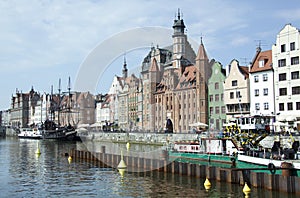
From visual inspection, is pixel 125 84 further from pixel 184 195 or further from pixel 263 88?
pixel 184 195

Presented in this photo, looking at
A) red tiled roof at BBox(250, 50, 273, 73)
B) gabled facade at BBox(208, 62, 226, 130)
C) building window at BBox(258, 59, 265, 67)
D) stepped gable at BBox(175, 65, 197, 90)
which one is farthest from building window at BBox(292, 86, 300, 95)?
stepped gable at BBox(175, 65, 197, 90)

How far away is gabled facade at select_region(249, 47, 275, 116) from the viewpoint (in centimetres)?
7650

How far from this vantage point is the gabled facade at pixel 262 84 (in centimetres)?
7650

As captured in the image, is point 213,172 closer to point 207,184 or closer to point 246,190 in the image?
point 207,184

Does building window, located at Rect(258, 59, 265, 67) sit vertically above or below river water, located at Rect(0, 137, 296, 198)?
above

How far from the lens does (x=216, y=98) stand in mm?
93812

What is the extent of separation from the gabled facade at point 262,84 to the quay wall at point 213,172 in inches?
1251

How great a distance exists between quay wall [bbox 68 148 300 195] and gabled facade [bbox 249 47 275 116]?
31.8 metres

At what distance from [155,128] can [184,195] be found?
8567 cm

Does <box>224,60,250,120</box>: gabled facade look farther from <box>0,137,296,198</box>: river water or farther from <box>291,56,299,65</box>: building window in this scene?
<box>0,137,296,198</box>: river water

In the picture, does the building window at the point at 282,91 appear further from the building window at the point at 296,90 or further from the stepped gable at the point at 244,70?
the stepped gable at the point at 244,70

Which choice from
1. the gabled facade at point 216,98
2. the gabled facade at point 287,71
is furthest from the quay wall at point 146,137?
the gabled facade at point 216,98

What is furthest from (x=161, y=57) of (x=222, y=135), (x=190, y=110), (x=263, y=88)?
(x=222, y=135)

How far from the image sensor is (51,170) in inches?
1901
